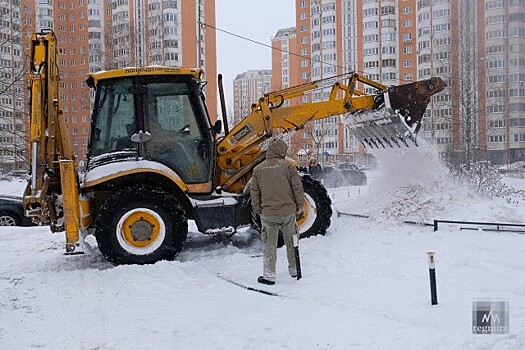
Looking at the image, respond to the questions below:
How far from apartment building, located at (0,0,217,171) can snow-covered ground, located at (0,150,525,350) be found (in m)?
15.4

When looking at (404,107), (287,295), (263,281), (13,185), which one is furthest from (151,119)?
(13,185)

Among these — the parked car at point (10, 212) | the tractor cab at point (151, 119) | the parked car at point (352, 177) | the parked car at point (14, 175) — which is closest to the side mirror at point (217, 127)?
the tractor cab at point (151, 119)

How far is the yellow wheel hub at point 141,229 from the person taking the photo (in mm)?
7828

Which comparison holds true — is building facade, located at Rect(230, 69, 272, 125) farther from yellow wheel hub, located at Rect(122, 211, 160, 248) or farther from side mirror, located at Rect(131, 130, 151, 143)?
yellow wheel hub, located at Rect(122, 211, 160, 248)

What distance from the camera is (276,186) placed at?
6.71 m

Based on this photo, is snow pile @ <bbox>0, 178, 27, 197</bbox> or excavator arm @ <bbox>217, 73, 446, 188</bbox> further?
snow pile @ <bbox>0, 178, 27, 197</bbox>

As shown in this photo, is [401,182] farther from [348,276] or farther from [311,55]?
[311,55]

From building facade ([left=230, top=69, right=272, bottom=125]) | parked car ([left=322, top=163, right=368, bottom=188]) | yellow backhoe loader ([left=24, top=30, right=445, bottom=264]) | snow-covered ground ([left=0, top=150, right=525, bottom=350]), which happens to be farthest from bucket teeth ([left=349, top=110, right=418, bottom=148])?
building facade ([left=230, top=69, right=272, bottom=125])

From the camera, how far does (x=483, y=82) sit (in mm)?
6641

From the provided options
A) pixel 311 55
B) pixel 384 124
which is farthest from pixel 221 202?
pixel 311 55

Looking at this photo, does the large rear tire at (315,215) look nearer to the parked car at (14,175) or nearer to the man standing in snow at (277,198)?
the man standing in snow at (277,198)

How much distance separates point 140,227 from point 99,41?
2126 inches

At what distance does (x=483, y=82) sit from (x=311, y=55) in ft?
213

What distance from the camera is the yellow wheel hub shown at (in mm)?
7828
